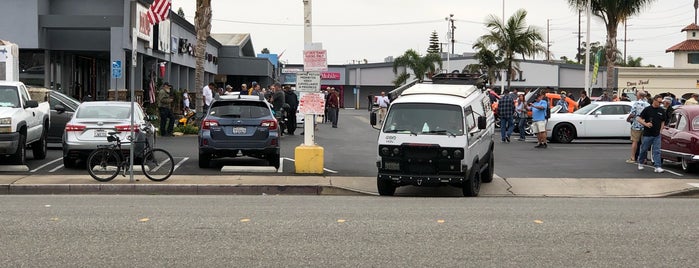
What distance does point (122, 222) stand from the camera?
33.3 ft

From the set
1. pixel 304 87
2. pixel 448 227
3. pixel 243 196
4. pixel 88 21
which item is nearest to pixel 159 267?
pixel 448 227

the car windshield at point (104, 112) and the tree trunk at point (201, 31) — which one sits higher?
the tree trunk at point (201, 31)

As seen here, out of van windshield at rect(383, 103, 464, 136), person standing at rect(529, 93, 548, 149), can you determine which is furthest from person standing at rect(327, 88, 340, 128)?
van windshield at rect(383, 103, 464, 136)

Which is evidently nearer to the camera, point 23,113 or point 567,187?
point 567,187

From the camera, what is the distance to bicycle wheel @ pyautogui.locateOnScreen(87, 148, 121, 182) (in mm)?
15242

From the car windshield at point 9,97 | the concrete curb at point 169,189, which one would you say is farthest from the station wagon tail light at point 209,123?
the car windshield at point 9,97

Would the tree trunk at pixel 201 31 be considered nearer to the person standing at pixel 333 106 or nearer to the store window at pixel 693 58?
the person standing at pixel 333 106

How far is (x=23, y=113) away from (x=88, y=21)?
44.9 feet

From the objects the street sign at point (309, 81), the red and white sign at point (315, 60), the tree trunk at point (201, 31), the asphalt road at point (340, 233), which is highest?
the tree trunk at point (201, 31)

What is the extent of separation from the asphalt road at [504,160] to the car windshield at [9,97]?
1.32m

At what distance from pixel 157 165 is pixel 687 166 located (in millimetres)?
11288

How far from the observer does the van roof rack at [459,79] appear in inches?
699

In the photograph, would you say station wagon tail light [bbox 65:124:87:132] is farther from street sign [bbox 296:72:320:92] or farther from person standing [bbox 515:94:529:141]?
person standing [bbox 515:94:529:141]

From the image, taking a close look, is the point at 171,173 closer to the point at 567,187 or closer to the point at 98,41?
the point at 567,187
